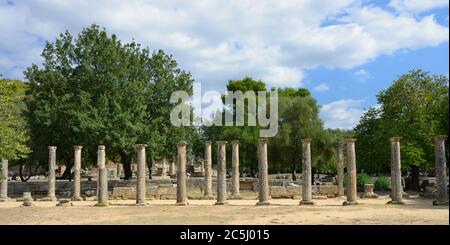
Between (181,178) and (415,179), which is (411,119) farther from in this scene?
(181,178)

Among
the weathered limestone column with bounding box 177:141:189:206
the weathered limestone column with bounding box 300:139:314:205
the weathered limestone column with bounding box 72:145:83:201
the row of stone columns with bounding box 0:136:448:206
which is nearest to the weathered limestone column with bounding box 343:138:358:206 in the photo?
the row of stone columns with bounding box 0:136:448:206

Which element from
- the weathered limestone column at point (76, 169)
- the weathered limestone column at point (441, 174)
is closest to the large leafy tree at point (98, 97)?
the weathered limestone column at point (76, 169)

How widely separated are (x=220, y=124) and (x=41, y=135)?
2011cm

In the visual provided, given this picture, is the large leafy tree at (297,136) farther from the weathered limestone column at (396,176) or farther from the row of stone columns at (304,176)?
the weathered limestone column at (396,176)

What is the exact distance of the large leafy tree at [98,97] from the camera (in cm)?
3091

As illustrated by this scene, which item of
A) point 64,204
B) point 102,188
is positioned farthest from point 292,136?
point 64,204

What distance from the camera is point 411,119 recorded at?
1275 inches

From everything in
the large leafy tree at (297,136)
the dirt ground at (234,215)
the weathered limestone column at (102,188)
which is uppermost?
the large leafy tree at (297,136)

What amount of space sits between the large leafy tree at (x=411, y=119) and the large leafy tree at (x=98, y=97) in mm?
14613

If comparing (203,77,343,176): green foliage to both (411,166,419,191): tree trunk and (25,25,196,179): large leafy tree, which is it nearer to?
(411,166,419,191): tree trunk

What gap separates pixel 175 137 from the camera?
34.2 m

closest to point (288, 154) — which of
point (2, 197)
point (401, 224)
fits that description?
point (2, 197)

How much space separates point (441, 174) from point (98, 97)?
21.4 m
